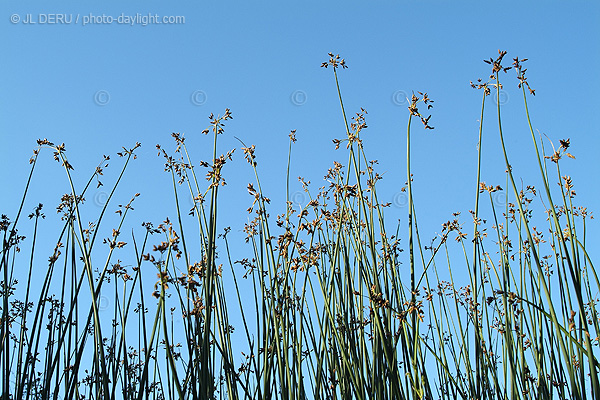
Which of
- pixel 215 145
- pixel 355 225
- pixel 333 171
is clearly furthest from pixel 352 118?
pixel 215 145

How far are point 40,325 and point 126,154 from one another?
688 mm

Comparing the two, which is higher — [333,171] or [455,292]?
[333,171]

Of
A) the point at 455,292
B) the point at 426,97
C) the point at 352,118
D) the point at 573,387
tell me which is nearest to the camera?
the point at 573,387

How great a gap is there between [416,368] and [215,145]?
91cm

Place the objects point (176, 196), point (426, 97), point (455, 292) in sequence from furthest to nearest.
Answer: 1. point (455, 292)
2. point (176, 196)
3. point (426, 97)

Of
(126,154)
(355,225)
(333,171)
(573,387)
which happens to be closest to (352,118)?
(333,171)

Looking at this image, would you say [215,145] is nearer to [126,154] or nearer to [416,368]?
[126,154]

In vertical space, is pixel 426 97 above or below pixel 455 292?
above

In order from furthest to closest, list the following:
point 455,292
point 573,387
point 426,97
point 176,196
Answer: point 455,292, point 176,196, point 426,97, point 573,387

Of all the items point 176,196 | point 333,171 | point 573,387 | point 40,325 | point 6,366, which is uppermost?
point 333,171

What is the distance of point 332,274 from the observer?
1.81 metres

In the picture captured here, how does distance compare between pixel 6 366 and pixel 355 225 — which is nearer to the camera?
pixel 6 366

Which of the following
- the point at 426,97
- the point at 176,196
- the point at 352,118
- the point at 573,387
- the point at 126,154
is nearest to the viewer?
the point at 573,387

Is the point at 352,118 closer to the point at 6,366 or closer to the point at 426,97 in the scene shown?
the point at 426,97
